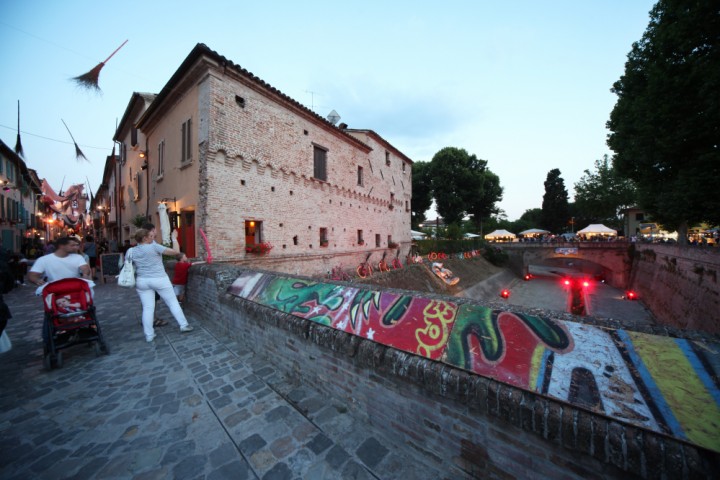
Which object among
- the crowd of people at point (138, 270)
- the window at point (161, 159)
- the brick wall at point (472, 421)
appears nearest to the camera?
the brick wall at point (472, 421)

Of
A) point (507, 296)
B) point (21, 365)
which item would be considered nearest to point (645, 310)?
point (507, 296)

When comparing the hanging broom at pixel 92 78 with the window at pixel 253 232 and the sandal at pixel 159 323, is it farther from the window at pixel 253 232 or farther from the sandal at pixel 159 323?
the sandal at pixel 159 323

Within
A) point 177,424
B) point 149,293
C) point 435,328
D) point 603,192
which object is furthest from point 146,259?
point 603,192

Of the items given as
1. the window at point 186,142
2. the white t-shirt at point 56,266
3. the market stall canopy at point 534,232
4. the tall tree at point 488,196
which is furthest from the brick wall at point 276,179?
the market stall canopy at point 534,232

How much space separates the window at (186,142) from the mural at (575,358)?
11.5 meters

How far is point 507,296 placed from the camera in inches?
862

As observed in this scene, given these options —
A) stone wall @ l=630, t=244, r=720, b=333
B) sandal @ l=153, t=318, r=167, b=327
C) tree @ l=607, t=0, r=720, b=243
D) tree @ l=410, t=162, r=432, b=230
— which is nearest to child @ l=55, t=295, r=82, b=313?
sandal @ l=153, t=318, r=167, b=327

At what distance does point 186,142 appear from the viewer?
1091 centimetres

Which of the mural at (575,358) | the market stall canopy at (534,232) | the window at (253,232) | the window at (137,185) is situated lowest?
the mural at (575,358)

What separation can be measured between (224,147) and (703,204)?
63.5 ft

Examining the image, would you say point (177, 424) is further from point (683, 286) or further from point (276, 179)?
point (683, 286)

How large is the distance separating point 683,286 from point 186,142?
24637 mm

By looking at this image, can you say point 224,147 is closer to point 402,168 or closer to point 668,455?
point 668,455

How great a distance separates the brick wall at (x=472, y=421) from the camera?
1.49 meters
